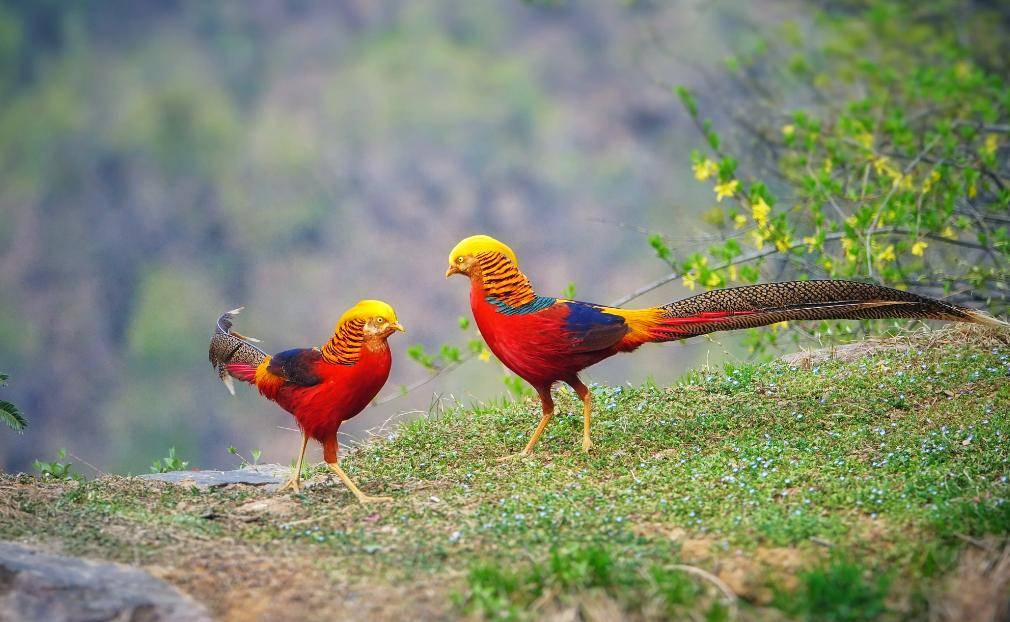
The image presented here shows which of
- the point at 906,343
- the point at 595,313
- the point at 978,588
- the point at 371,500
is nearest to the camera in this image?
the point at 978,588

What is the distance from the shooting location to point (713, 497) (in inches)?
191

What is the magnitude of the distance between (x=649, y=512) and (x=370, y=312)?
5.60ft

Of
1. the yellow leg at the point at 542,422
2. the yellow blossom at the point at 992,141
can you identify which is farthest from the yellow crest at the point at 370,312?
the yellow blossom at the point at 992,141

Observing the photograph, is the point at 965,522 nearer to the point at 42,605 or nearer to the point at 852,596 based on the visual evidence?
the point at 852,596

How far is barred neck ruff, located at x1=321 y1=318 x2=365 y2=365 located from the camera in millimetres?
5191

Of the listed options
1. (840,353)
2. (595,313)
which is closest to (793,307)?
(595,313)

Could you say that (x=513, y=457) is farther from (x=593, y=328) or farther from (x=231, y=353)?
(x=231, y=353)

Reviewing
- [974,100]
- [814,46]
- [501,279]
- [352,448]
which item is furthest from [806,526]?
[814,46]

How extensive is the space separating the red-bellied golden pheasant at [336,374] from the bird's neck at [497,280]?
630mm

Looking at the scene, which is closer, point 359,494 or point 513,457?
point 359,494

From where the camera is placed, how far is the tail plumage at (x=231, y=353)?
226 inches

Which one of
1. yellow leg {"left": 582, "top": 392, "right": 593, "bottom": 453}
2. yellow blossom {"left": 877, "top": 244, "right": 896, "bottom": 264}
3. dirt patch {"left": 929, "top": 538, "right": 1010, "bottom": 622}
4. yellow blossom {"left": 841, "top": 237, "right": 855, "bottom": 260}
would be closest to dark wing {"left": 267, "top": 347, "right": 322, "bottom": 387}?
yellow leg {"left": 582, "top": 392, "right": 593, "bottom": 453}

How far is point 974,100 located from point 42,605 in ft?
27.8

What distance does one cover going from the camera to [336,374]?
522 cm
